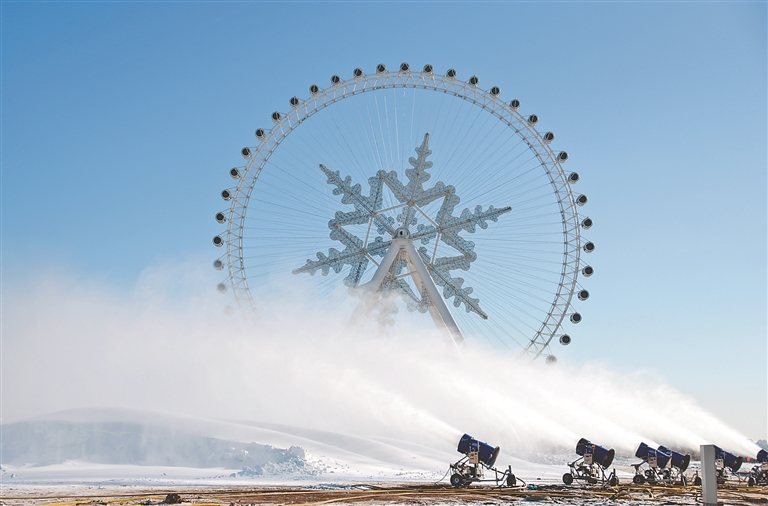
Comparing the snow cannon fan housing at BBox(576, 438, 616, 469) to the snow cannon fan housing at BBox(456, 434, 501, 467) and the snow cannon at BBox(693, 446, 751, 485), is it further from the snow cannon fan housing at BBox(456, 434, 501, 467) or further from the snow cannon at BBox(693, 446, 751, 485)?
the snow cannon at BBox(693, 446, 751, 485)

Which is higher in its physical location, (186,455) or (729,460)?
(729,460)

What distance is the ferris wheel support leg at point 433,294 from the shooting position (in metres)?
43.2

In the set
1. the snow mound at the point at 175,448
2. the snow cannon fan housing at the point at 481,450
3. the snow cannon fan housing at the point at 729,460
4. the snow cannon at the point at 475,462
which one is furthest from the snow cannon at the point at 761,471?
the snow cannon fan housing at the point at 481,450

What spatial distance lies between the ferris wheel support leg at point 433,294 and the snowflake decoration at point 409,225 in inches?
40.4

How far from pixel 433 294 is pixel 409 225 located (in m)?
5.57

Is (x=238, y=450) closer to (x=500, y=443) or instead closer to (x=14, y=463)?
(x=14, y=463)

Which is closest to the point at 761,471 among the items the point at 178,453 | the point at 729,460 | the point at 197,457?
the point at 729,460

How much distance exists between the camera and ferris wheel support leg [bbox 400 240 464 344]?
4316cm

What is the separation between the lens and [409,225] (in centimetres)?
4578

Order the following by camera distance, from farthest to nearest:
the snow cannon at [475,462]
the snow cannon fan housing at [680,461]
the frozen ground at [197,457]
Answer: the snow cannon fan housing at [680,461], the frozen ground at [197,457], the snow cannon at [475,462]

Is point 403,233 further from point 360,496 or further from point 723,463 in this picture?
point 360,496

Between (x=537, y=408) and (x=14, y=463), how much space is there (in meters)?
29.2

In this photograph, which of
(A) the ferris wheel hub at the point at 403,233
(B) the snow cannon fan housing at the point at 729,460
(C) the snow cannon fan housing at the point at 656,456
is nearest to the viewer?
(C) the snow cannon fan housing at the point at 656,456

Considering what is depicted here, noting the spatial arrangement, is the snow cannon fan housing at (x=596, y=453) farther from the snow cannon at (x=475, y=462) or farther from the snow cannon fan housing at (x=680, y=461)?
the snow cannon fan housing at (x=680, y=461)
